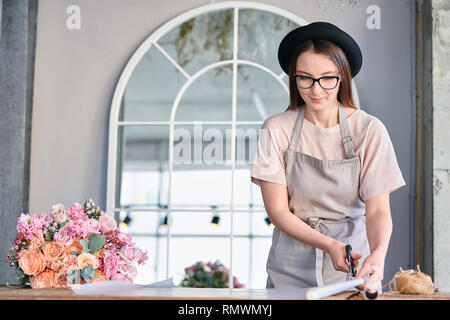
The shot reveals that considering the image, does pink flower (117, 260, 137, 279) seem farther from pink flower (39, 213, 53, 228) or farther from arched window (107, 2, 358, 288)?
arched window (107, 2, 358, 288)

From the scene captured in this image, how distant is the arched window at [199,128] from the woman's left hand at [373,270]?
2.13m

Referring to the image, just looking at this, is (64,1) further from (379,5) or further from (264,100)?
(264,100)

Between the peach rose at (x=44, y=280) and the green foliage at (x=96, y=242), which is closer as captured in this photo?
the peach rose at (x=44, y=280)

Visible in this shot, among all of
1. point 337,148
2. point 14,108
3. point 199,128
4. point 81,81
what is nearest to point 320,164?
point 337,148

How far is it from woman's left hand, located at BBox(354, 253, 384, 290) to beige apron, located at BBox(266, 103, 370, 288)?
36 cm

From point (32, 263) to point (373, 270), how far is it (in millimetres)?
1063

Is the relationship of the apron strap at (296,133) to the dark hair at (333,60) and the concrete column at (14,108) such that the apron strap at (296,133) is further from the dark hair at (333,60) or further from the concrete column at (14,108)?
the concrete column at (14,108)

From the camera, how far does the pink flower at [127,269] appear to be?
2.03 metres

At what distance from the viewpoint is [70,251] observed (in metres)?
1.94

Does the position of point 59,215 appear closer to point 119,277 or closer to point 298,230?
point 119,277

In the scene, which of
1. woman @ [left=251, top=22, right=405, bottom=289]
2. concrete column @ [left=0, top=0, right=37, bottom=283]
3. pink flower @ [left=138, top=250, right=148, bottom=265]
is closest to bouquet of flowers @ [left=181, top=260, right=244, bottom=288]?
concrete column @ [left=0, top=0, right=37, bottom=283]

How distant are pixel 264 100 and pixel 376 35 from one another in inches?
199

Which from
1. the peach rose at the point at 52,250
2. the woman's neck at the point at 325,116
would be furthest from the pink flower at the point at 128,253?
the woman's neck at the point at 325,116

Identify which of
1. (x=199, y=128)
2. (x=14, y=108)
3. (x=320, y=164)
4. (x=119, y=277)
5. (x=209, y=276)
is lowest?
(x=209, y=276)
